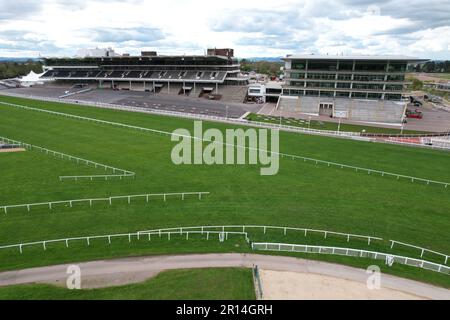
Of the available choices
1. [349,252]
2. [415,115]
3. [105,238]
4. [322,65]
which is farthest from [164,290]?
[415,115]

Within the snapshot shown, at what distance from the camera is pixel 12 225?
71.4ft

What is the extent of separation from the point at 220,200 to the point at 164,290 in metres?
11.7

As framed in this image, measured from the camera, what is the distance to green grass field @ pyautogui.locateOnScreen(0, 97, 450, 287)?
19.9 metres

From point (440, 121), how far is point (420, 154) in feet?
108

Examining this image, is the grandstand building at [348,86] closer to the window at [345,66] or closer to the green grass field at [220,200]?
the window at [345,66]

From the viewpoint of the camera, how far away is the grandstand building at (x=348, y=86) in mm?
71188

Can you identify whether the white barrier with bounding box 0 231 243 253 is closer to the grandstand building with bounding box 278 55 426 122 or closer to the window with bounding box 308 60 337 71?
the grandstand building with bounding box 278 55 426 122

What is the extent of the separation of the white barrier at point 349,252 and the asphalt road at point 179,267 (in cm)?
94

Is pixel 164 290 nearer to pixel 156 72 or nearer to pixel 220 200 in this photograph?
pixel 220 200

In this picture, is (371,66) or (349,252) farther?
(371,66)

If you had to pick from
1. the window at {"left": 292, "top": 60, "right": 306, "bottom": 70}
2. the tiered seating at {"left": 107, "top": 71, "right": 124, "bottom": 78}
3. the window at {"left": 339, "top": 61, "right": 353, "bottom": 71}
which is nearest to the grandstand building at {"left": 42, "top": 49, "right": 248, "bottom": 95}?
the tiered seating at {"left": 107, "top": 71, "right": 124, "bottom": 78}

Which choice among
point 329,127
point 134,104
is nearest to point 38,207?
point 329,127

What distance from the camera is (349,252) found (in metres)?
19.1

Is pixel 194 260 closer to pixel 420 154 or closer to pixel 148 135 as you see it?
pixel 148 135
